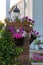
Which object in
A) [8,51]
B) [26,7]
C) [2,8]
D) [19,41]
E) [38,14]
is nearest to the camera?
[8,51]

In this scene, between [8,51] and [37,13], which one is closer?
[8,51]

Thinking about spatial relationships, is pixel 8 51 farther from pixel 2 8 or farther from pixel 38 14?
pixel 2 8

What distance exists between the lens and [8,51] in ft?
13.1

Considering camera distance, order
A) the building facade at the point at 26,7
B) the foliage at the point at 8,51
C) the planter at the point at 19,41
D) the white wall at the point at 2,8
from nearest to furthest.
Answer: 1. the foliage at the point at 8,51
2. the planter at the point at 19,41
3. the building facade at the point at 26,7
4. the white wall at the point at 2,8

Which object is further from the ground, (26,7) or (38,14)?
(26,7)

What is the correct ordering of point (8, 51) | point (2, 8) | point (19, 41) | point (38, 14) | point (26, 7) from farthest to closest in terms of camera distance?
1. point (2, 8)
2. point (26, 7)
3. point (38, 14)
4. point (19, 41)
5. point (8, 51)

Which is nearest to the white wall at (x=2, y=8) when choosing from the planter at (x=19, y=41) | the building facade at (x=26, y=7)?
the building facade at (x=26, y=7)

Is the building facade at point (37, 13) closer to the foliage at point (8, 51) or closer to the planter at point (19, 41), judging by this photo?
the planter at point (19, 41)

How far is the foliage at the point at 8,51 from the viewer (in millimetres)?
3990

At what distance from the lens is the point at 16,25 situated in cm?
420

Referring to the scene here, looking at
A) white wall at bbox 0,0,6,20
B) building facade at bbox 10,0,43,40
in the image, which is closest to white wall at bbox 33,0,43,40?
building facade at bbox 10,0,43,40

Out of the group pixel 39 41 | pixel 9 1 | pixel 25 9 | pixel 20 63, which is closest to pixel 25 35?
pixel 20 63

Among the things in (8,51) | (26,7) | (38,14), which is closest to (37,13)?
(38,14)

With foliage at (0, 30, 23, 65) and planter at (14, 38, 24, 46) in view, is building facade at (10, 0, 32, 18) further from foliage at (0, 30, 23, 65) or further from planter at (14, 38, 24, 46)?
foliage at (0, 30, 23, 65)
